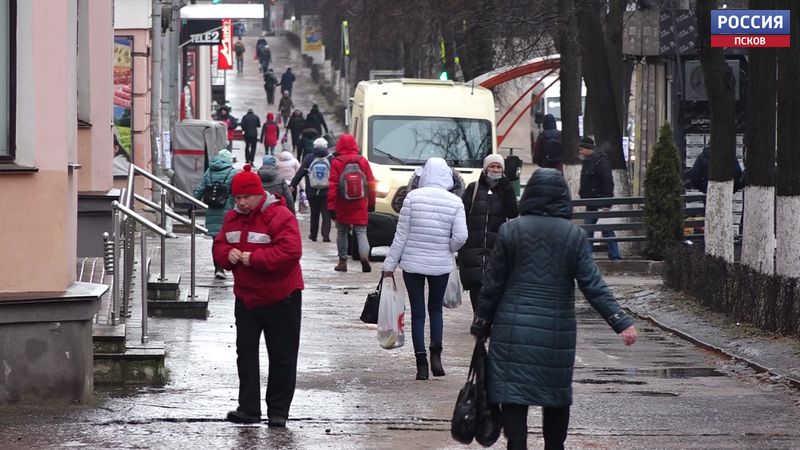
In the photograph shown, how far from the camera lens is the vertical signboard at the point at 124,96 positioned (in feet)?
87.5

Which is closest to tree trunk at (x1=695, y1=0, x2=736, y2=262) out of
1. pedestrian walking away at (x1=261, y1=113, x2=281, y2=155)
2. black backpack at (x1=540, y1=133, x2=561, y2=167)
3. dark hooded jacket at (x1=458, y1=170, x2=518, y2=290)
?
dark hooded jacket at (x1=458, y1=170, x2=518, y2=290)

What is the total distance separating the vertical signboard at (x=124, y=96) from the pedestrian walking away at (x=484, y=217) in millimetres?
13874

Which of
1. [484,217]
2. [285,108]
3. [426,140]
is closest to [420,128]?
[426,140]

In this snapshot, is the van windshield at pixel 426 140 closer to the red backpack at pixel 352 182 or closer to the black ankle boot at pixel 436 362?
the red backpack at pixel 352 182

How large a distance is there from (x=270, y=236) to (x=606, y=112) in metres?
14.6

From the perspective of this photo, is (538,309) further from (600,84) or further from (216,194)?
(600,84)

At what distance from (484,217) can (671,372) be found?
1.95 m

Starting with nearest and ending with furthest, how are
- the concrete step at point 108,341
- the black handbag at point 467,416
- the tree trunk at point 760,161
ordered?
the black handbag at point 467,416 → the concrete step at point 108,341 → the tree trunk at point 760,161

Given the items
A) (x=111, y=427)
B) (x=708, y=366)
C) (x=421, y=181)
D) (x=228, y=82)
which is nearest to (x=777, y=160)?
(x=708, y=366)

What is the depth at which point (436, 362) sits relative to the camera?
12.3m

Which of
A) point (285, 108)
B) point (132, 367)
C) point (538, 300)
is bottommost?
point (132, 367)

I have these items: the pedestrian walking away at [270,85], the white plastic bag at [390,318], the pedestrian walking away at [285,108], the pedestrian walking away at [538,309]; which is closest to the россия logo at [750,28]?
the white plastic bag at [390,318]

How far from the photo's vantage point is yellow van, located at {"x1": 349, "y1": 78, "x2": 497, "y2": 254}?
78.3 ft

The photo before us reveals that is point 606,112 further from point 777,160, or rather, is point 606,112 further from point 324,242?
point 777,160
